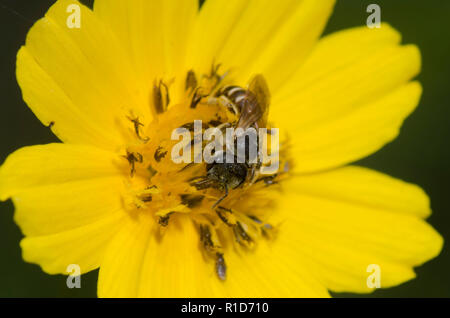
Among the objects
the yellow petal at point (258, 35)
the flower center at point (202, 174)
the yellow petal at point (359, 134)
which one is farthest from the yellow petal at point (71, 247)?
the yellow petal at point (359, 134)

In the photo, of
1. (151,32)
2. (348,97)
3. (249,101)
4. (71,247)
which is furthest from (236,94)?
(71,247)

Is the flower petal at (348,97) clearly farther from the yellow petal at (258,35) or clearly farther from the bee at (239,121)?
the bee at (239,121)

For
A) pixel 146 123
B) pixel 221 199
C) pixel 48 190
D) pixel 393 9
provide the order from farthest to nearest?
pixel 393 9
pixel 146 123
pixel 221 199
pixel 48 190

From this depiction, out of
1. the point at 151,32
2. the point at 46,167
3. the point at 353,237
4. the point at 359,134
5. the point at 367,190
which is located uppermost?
the point at 151,32

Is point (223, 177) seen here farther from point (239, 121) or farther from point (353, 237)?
point (353, 237)

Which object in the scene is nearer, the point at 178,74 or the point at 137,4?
the point at 137,4

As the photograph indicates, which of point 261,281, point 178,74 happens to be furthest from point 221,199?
point 178,74

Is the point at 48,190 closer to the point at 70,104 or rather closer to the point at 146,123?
the point at 70,104
